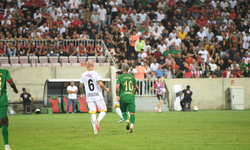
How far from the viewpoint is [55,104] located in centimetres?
2508

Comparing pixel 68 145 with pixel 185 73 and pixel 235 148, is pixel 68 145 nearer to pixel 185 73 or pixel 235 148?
pixel 235 148

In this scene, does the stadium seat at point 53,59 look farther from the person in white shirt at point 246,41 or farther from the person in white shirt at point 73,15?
the person in white shirt at point 246,41

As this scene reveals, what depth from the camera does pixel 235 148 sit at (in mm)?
8070

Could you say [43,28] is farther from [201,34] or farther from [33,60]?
[201,34]

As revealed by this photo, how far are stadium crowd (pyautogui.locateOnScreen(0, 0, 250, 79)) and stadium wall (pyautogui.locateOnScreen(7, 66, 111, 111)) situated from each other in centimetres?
118

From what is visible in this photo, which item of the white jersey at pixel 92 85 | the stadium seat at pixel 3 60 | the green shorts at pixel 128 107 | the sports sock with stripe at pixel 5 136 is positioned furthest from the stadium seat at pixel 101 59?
the sports sock with stripe at pixel 5 136

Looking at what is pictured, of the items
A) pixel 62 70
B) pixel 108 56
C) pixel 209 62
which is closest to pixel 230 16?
pixel 209 62

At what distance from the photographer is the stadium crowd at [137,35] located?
27.0 metres

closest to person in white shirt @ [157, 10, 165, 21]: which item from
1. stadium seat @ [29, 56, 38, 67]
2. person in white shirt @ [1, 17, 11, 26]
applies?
stadium seat @ [29, 56, 38, 67]

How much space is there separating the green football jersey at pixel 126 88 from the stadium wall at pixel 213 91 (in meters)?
16.1

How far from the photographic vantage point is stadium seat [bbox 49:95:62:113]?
81.9 ft

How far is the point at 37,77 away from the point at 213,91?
43.6 ft

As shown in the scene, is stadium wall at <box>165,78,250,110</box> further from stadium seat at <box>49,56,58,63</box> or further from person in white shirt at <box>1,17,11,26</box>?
person in white shirt at <box>1,17,11,26</box>

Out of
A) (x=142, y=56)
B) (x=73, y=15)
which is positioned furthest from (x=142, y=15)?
(x=73, y=15)
